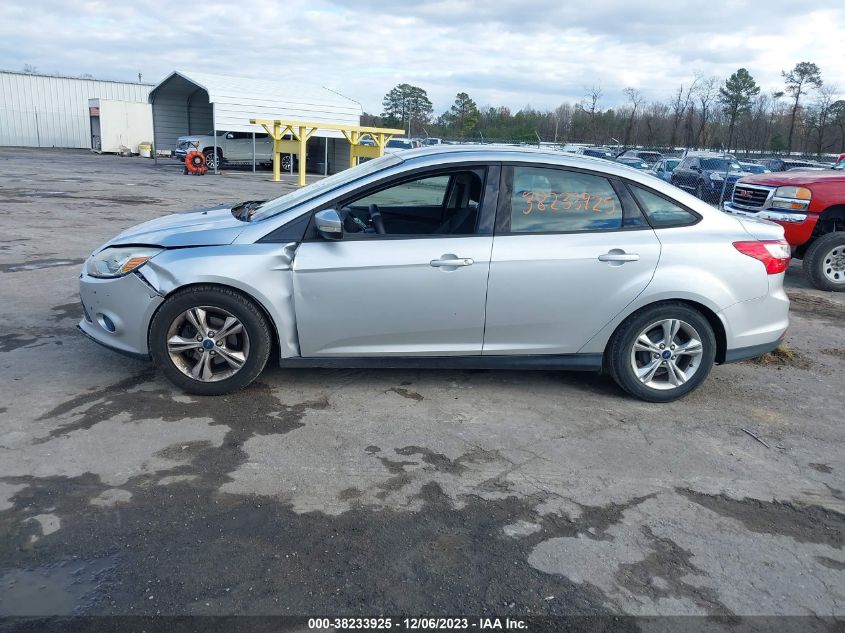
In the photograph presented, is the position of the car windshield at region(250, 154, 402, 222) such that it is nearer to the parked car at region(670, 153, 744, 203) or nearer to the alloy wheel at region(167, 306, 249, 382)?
the alloy wheel at region(167, 306, 249, 382)

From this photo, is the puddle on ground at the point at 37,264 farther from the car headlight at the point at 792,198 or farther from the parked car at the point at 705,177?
the parked car at the point at 705,177

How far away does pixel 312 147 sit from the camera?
38500 millimetres

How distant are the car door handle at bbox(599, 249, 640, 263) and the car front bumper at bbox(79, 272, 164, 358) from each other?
2.96 meters

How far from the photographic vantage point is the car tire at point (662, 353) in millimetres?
4836

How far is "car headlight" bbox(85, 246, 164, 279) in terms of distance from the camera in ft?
15.1

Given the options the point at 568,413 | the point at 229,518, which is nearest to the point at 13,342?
the point at 229,518

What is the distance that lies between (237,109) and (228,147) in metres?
3.09

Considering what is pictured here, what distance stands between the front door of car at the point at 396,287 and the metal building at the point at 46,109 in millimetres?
50464

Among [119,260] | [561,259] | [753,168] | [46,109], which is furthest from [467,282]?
[46,109]

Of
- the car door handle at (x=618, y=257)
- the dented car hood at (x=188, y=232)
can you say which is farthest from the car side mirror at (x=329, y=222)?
the car door handle at (x=618, y=257)

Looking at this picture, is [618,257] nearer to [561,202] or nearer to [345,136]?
[561,202]

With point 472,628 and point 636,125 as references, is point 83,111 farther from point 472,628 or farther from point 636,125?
point 472,628

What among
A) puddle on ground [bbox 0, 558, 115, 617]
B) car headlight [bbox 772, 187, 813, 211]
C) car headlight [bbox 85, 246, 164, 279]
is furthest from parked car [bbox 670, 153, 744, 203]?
puddle on ground [bbox 0, 558, 115, 617]

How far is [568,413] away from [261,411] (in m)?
2.08
